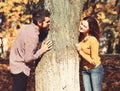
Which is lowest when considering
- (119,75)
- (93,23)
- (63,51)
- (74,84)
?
(119,75)

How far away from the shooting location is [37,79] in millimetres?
5785

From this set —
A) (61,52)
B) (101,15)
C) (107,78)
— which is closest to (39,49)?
(61,52)

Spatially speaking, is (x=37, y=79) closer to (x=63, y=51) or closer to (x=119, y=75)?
(x=63, y=51)

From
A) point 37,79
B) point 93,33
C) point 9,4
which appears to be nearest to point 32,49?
point 37,79

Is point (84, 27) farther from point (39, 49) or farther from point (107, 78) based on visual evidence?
point (107, 78)

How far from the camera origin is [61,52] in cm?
566

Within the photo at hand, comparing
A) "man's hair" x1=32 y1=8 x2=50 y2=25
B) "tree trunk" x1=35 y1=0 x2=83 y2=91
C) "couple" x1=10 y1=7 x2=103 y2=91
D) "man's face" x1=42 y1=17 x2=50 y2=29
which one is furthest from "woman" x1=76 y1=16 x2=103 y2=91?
"man's hair" x1=32 y1=8 x2=50 y2=25

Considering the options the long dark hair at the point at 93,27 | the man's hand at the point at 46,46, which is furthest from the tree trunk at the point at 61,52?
the long dark hair at the point at 93,27

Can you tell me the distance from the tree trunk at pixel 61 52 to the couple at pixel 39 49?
0.12 meters

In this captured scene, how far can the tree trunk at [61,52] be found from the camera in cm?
563

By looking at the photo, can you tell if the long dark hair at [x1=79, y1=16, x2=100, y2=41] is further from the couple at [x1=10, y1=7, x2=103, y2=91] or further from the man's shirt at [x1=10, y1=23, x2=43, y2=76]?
the man's shirt at [x1=10, y1=23, x2=43, y2=76]

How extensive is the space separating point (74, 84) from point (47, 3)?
4.36 feet

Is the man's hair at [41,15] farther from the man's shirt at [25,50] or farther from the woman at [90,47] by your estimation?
the woman at [90,47]

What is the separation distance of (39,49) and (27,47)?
24 cm
